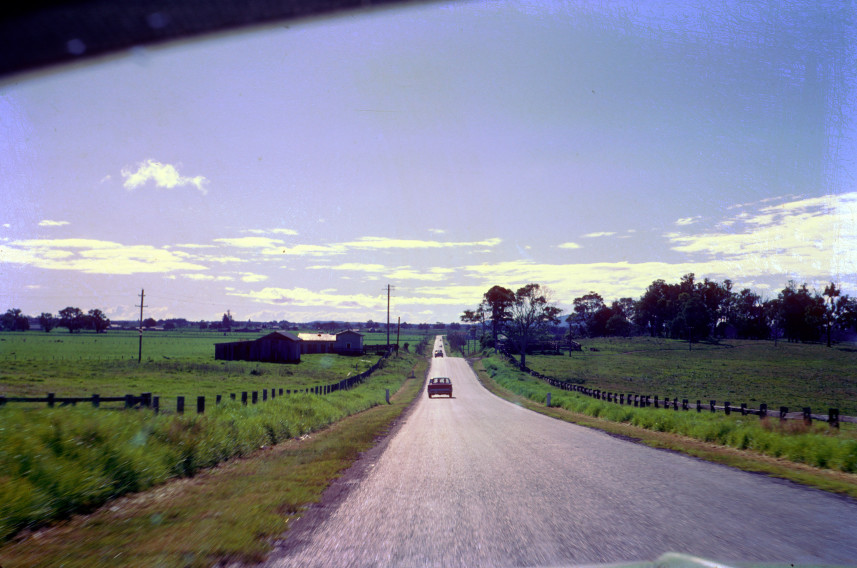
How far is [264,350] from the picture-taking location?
8100 centimetres

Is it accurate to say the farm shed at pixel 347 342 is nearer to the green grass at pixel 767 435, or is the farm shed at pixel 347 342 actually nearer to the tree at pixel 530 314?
the tree at pixel 530 314

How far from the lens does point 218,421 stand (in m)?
13.0

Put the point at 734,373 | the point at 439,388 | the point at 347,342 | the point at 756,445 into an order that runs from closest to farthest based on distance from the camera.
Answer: the point at 756,445, the point at 439,388, the point at 734,373, the point at 347,342

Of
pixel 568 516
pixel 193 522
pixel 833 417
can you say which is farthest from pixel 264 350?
pixel 568 516

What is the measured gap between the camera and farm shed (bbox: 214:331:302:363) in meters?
79.9

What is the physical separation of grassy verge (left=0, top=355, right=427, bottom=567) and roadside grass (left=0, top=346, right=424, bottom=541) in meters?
0.24

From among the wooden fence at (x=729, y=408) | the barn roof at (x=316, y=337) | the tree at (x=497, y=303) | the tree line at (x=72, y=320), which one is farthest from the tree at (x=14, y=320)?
the wooden fence at (x=729, y=408)

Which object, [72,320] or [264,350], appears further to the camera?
[72,320]

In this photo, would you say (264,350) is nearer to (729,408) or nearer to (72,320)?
(729,408)

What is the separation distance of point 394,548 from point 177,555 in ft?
6.78

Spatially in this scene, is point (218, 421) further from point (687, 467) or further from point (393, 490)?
point (687, 467)

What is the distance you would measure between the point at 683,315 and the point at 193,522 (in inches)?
5607

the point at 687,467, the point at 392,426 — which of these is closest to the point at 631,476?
the point at 687,467

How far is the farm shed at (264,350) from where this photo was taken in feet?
262
